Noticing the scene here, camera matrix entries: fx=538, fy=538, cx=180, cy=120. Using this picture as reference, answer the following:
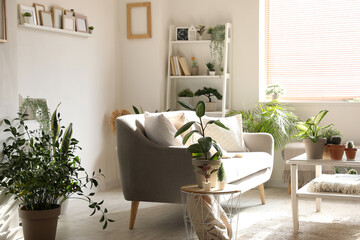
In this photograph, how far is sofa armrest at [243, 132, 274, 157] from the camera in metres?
5.21

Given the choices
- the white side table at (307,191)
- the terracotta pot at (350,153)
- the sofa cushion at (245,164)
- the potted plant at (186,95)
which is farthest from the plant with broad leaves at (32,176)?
the potted plant at (186,95)

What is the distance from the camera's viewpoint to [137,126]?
14.0 ft

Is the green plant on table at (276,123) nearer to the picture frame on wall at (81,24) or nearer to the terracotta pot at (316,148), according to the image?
the terracotta pot at (316,148)

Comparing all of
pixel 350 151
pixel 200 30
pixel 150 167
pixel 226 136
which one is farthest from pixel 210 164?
pixel 200 30

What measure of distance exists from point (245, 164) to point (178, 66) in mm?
2129

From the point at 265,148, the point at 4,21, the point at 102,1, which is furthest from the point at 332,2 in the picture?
the point at 4,21

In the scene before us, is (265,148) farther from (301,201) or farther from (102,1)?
(102,1)

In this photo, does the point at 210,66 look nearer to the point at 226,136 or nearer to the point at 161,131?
the point at 226,136

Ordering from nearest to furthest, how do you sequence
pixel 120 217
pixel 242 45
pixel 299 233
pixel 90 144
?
pixel 299 233 → pixel 120 217 → pixel 90 144 → pixel 242 45

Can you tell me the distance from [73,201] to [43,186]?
68.7 inches

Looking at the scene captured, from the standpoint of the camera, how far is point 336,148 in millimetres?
3908

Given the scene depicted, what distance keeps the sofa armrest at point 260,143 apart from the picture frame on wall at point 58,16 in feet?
7.00

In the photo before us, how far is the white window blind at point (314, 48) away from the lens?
6012 mm

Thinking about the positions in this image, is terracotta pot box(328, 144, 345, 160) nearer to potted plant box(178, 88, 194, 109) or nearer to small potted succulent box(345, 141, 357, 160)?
small potted succulent box(345, 141, 357, 160)
